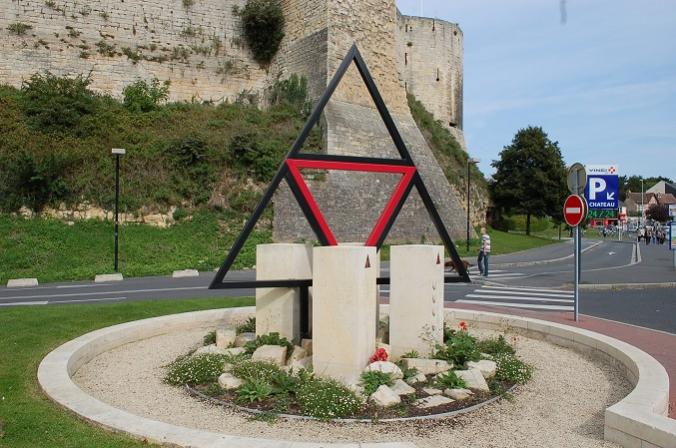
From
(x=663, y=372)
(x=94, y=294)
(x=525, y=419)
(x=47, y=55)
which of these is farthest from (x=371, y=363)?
(x=47, y=55)

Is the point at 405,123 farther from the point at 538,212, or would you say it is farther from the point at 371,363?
the point at 371,363

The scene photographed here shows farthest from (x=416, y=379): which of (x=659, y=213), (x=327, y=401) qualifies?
(x=659, y=213)

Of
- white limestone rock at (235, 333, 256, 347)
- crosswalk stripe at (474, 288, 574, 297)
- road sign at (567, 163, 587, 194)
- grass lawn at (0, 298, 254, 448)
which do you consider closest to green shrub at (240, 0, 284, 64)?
crosswalk stripe at (474, 288, 574, 297)

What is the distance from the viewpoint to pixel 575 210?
10.1m

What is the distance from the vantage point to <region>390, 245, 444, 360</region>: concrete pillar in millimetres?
6707

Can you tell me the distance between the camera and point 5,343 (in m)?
7.12

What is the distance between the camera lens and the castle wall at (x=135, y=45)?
25.8 metres

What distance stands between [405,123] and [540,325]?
24296 mm

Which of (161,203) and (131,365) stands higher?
(161,203)

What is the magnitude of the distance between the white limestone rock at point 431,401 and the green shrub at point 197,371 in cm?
222

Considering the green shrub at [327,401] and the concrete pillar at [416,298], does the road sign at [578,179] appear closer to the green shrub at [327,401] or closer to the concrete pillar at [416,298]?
the concrete pillar at [416,298]

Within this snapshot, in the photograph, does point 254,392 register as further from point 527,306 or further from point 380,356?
point 527,306

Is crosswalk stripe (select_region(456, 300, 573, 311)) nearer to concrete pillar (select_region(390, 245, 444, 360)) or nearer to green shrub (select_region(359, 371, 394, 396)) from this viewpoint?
concrete pillar (select_region(390, 245, 444, 360))

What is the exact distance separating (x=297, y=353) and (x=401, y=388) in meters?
1.54
